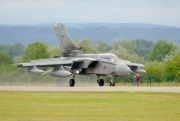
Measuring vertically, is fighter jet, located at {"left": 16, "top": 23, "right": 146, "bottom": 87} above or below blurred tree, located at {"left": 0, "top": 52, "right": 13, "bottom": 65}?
below

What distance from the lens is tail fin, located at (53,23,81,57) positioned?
50.9 metres

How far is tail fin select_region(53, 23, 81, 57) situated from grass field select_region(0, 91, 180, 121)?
18.1 meters

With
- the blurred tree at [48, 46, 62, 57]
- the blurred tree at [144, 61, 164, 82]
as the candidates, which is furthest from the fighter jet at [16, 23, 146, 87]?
the blurred tree at [48, 46, 62, 57]

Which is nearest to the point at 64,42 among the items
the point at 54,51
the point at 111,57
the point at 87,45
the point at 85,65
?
the point at 85,65

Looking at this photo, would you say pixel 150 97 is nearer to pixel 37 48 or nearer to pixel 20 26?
pixel 37 48

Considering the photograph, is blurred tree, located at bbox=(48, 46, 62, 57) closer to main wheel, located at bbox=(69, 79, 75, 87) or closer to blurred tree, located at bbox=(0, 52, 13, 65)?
blurred tree, located at bbox=(0, 52, 13, 65)

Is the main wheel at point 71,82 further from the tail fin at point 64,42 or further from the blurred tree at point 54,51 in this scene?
the blurred tree at point 54,51

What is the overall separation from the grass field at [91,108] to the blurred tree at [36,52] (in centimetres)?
2909

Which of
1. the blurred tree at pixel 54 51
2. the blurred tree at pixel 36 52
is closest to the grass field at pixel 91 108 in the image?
the blurred tree at pixel 54 51

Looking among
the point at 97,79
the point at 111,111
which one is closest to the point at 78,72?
the point at 97,79

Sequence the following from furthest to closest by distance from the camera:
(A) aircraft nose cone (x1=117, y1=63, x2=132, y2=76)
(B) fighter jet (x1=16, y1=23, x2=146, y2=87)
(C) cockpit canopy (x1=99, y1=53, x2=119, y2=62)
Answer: (C) cockpit canopy (x1=99, y1=53, x2=119, y2=62) < (B) fighter jet (x1=16, y1=23, x2=146, y2=87) < (A) aircraft nose cone (x1=117, y1=63, x2=132, y2=76)

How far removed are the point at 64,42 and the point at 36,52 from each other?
12.3 metres

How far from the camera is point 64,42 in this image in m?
51.4

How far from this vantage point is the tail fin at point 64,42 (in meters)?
50.9
